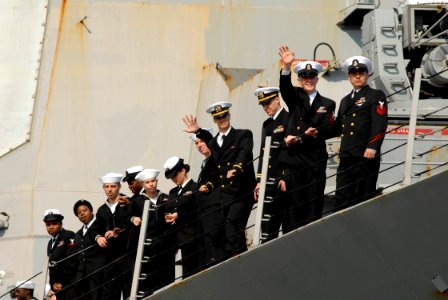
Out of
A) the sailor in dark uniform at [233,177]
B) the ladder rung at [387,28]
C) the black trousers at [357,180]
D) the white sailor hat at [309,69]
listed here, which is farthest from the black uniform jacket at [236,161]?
the ladder rung at [387,28]

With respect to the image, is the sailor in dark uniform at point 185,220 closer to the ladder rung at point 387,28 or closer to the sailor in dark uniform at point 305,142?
the sailor in dark uniform at point 305,142

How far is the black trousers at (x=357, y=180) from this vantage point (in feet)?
26.9

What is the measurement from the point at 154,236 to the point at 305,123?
4.17 ft

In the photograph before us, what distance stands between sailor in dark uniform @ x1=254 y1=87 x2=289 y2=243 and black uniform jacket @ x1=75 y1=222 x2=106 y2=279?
1259mm

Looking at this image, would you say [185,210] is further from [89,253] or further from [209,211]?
Answer: [89,253]

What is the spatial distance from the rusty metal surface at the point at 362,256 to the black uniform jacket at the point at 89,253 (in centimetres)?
128

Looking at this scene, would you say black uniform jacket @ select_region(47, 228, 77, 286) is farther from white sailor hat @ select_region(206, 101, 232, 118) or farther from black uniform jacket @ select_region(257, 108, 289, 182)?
black uniform jacket @ select_region(257, 108, 289, 182)

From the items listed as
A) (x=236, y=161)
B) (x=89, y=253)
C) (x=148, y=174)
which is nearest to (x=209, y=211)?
(x=236, y=161)

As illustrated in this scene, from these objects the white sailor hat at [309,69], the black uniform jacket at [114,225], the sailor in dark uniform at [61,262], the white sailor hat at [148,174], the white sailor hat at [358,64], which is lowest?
the sailor in dark uniform at [61,262]

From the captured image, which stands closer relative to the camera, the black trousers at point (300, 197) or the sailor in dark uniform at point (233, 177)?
the black trousers at point (300, 197)

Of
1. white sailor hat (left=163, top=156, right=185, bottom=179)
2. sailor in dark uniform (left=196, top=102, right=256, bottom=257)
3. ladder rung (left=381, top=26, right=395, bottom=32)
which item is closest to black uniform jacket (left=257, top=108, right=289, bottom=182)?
sailor in dark uniform (left=196, top=102, right=256, bottom=257)

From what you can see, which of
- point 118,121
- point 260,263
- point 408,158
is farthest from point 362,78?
point 118,121

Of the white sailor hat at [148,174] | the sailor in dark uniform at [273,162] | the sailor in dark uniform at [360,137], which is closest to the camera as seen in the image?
the sailor in dark uniform at [360,137]

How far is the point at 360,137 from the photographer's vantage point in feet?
27.3
